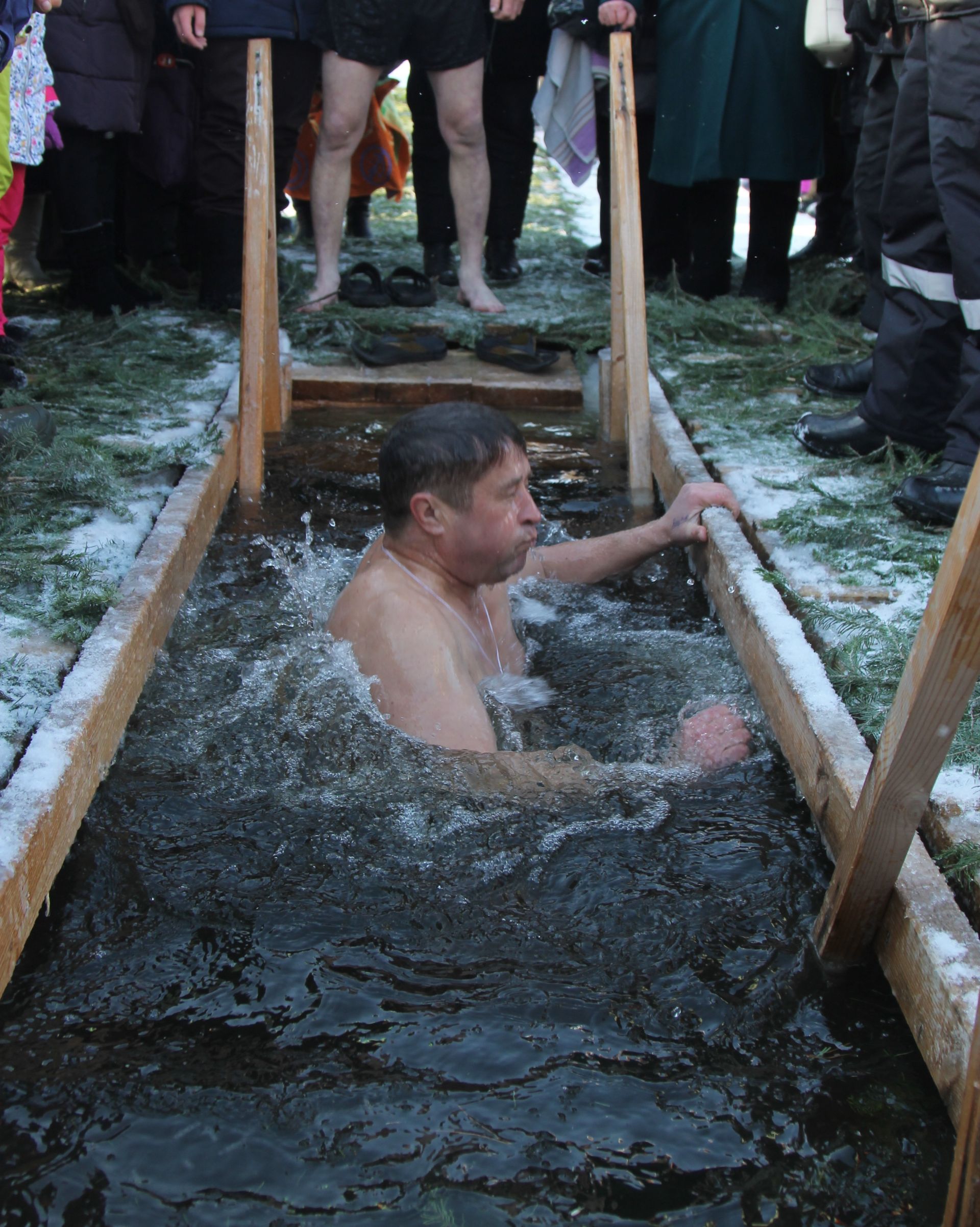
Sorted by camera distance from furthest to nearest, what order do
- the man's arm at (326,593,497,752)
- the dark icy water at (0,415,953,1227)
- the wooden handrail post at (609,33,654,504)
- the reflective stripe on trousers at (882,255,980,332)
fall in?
1. the wooden handrail post at (609,33,654,504)
2. the reflective stripe on trousers at (882,255,980,332)
3. the man's arm at (326,593,497,752)
4. the dark icy water at (0,415,953,1227)

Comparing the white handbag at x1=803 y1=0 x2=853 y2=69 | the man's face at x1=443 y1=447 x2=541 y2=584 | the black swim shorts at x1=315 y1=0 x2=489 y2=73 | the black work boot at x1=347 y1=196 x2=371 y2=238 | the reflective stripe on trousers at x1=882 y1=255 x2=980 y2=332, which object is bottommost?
the black work boot at x1=347 y1=196 x2=371 y2=238

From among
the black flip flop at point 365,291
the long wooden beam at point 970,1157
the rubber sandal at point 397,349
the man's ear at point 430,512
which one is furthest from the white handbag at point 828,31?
the long wooden beam at point 970,1157

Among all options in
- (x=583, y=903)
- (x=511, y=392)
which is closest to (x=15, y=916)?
(x=583, y=903)

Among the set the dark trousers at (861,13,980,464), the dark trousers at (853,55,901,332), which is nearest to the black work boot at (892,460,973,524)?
the dark trousers at (861,13,980,464)

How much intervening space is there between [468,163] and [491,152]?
1066 mm

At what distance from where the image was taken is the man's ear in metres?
3.10

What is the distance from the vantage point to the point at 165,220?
24.0ft

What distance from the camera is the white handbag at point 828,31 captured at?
5594 millimetres

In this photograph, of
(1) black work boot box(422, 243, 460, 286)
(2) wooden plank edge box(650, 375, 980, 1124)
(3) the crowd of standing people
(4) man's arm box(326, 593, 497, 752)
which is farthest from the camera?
(1) black work boot box(422, 243, 460, 286)

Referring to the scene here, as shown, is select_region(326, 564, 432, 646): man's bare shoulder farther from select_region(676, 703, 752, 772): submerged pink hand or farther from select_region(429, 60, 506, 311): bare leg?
select_region(429, 60, 506, 311): bare leg

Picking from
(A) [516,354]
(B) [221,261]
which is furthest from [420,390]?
(B) [221,261]

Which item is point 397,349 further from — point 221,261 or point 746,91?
point 746,91

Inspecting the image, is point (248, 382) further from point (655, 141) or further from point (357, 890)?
point (655, 141)

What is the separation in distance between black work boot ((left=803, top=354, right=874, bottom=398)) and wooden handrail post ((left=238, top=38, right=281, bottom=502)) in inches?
91.9
